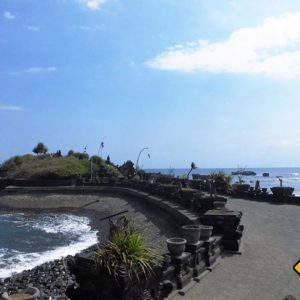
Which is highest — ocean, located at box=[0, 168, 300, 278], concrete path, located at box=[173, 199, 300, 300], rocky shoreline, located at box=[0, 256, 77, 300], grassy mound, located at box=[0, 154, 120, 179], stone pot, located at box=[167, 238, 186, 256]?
grassy mound, located at box=[0, 154, 120, 179]

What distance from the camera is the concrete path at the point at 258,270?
7.59m

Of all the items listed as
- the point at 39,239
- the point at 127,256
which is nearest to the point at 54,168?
the point at 39,239

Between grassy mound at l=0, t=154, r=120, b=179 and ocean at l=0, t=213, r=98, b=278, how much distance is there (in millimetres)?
15889

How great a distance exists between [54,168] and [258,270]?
4353 centimetres

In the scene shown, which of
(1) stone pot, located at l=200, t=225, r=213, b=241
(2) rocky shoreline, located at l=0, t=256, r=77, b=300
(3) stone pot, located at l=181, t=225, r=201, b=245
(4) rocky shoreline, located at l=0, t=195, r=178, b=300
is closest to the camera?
(3) stone pot, located at l=181, t=225, r=201, b=245

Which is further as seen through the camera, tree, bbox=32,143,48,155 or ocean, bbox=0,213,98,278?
tree, bbox=32,143,48,155

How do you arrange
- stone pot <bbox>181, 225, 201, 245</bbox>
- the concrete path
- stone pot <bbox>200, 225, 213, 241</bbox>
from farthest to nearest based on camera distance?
1. stone pot <bbox>200, 225, 213, 241</bbox>
2. stone pot <bbox>181, 225, 201, 245</bbox>
3. the concrete path

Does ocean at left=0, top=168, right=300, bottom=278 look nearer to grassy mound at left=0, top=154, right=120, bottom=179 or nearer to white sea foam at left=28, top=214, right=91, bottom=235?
white sea foam at left=28, top=214, right=91, bottom=235

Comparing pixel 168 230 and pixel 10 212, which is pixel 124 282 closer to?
pixel 168 230

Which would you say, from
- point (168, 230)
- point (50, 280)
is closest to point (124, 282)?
point (50, 280)

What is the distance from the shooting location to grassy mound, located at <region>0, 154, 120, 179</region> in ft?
163

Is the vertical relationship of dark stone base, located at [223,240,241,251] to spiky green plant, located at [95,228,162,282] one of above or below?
below

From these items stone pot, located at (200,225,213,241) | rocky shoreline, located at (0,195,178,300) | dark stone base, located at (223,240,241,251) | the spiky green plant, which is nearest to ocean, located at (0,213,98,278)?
rocky shoreline, located at (0,195,178,300)

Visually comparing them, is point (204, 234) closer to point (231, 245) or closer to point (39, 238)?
point (231, 245)
